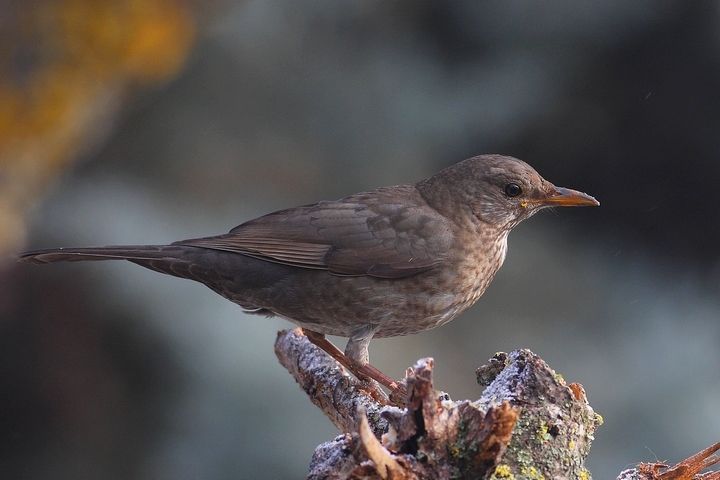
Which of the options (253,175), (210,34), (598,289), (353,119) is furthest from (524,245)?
(210,34)

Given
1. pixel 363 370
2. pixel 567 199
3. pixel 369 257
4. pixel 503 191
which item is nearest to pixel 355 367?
pixel 363 370

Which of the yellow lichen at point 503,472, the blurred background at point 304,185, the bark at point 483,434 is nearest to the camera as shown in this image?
the bark at point 483,434

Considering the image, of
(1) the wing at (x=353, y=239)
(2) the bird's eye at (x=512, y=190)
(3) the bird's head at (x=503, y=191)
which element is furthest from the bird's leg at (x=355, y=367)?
(2) the bird's eye at (x=512, y=190)

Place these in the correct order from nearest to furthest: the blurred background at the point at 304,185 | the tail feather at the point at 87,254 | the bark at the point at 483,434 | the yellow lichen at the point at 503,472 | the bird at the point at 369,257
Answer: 1. the bark at the point at 483,434
2. the yellow lichen at the point at 503,472
3. the tail feather at the point at 87,254
4. the bird at the point at 369,257
5. the blurred background at the point at 304,185

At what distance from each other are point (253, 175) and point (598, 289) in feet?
8.60

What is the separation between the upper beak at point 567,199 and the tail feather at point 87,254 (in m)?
1.87

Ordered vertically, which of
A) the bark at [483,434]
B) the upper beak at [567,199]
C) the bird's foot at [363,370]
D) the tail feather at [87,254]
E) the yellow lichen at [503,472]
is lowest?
the yellow lichen at [503,472]

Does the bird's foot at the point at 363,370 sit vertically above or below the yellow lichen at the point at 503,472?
above

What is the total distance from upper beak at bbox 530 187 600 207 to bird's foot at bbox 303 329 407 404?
1.12 m

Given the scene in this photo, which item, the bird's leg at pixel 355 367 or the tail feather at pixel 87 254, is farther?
the bird's leg at pixel 355 367

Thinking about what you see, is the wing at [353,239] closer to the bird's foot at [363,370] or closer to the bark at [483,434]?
the bird's foot at [363,370]

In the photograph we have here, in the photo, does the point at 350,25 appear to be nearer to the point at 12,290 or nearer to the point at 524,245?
the point at 524,245

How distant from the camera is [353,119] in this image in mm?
5062

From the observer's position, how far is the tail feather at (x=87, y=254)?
298 cm
